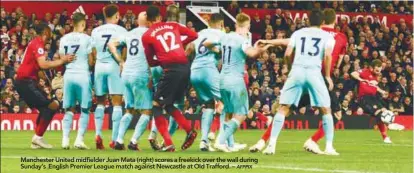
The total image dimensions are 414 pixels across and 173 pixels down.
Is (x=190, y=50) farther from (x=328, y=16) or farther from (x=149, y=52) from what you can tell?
(x=328, y=16)

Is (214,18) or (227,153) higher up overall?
(214,18)

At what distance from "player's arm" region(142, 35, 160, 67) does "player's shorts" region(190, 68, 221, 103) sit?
0.94 metres

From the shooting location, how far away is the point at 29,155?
15.9 m

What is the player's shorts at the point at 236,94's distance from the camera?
1716 centimetres

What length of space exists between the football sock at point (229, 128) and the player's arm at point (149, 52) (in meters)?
1.48

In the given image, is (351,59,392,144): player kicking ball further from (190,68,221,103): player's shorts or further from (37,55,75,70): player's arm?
(37,55,75,70): player's arm

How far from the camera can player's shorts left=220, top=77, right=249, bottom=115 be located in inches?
675

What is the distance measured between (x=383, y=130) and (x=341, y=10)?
16.8 m

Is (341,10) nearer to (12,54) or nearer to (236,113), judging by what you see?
(12,54)

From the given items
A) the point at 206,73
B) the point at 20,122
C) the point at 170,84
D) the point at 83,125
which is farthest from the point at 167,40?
the point at 20,122

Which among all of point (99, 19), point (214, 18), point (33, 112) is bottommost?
point (33, 112)

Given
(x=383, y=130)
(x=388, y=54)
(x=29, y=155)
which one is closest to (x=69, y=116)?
(x=29, y=155)

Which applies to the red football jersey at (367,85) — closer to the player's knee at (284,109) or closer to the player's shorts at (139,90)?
the player's shorts at (139,90)

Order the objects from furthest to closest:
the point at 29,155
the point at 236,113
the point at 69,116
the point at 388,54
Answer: the point at 388,54 < the point at 69,116 < the point at 236,113 < the point at 29,155
